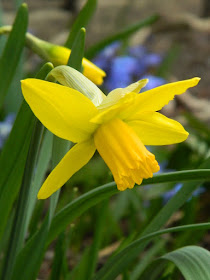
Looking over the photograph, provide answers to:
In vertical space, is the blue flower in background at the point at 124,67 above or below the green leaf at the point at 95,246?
below

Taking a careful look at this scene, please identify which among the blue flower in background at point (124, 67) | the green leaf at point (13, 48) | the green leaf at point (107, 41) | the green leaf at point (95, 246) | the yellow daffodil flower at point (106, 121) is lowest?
the blue flower in background at point (124, 67)

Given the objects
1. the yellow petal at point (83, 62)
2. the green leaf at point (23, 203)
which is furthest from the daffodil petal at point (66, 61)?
the green leaf at point (23, 203)

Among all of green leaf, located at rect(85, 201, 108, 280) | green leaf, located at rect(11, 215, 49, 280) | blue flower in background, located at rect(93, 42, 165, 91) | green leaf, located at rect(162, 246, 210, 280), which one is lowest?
blue flower in background, located at rect(93, 42, 165, 91)

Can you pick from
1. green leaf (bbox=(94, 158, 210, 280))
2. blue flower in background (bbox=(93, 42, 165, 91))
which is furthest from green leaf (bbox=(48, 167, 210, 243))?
blue flower in background (bbox=(93, 42, 165, 91))

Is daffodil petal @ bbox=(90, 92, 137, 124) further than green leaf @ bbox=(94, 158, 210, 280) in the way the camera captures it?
No

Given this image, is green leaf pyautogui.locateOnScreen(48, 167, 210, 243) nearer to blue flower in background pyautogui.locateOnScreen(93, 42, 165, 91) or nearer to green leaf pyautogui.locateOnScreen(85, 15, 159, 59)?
green leaf pyautogui.locateOnScreen(85, 15, 159, 59)

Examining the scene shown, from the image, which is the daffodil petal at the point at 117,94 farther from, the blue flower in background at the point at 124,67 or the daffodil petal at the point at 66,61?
the blue flower in background at the point at 124,67

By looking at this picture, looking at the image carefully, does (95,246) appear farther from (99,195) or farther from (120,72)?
(120,72)
